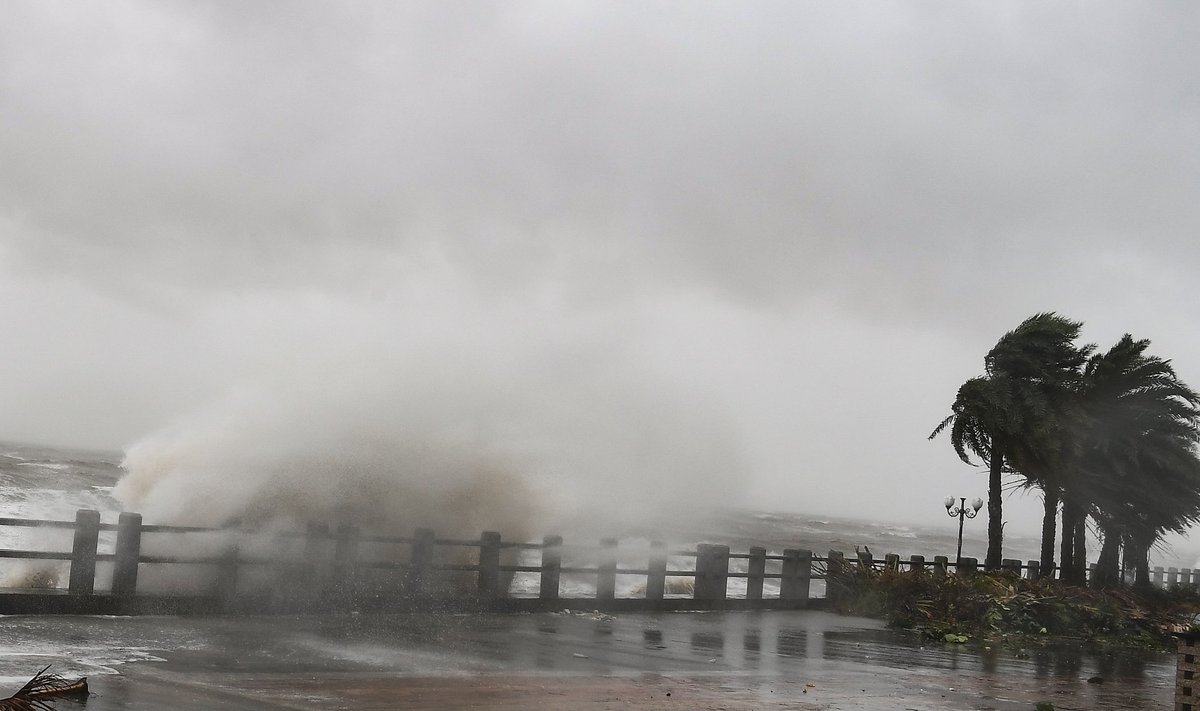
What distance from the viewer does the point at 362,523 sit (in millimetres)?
24344

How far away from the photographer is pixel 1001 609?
71.2ft

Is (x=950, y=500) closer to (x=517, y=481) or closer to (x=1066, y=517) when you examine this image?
(x=1066, y=517)

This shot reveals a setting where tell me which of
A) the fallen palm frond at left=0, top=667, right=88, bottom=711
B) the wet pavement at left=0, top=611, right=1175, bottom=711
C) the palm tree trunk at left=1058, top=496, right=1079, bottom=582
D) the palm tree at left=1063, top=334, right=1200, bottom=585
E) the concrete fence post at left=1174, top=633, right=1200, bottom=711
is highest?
the palm tree at left=1063, top=334, right=1200, bottom=585

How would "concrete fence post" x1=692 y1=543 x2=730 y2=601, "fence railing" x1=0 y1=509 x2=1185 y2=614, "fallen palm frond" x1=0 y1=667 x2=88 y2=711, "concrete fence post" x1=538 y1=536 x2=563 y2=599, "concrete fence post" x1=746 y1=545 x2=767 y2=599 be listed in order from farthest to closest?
"concrete fence post" x1=746 y1=545 x2=767 y2=599
"concrete fence post" x1=692 y1=543 x2=730 y2=601
"concrete fence post" x1=538 y1=536 x2=563 y2=599
"fence railing" x1=0 y1=509 x2=1185 y2=614
"fallen palm frond" x1=0 y1=667 x2=88 y2=711

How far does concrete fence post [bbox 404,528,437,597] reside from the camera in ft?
56.6

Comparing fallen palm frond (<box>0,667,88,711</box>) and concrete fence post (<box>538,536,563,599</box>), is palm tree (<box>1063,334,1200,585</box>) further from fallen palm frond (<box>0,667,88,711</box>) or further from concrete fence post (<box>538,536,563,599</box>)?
fallen palm frond (<box>0,667,88,711</box>)

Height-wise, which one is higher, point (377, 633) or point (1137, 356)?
point (1137, 356)

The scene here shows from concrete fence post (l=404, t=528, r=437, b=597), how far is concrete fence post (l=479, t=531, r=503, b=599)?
89cm

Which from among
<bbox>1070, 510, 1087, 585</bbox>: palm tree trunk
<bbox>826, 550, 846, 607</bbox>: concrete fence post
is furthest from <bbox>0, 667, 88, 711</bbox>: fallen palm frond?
<bbox>1070, 510, 1087, 585</bbox>: palm tree trunk

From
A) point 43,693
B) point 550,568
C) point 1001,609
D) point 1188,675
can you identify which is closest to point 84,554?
point 550,568

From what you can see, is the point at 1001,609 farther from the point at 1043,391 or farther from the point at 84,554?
the point at 84,554

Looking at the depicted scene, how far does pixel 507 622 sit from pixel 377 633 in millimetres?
2762

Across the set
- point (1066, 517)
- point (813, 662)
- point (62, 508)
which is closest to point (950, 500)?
point (1066, 517)

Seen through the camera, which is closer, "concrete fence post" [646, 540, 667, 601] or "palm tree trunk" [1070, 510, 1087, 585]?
"concrete fence post" [646, 540, 667, 601]
